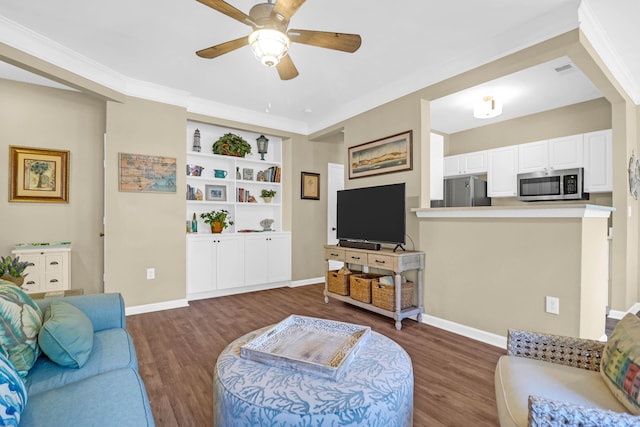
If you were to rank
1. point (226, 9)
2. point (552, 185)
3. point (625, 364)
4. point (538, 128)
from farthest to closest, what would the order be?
point (538, 128) → point (552, 185) → point (226, 9) → point (625, 364)

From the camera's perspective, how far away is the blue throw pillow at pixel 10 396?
916mm

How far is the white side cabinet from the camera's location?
3.18 meters

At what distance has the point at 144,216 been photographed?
3664 mm

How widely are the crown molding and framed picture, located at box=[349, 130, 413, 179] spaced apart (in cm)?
155

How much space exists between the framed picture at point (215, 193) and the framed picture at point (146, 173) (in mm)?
697

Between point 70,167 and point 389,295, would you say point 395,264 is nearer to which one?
point 389,295

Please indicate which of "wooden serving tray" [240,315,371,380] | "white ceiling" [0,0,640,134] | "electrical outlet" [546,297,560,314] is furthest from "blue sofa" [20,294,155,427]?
"electrical outlet" [546,297,560,314]

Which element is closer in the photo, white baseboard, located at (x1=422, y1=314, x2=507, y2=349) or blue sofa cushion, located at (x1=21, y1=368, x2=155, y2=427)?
blue sofa cushion, located at (x1=21, y1=368, x2=155, y2=427)

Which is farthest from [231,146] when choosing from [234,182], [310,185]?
[310,185]

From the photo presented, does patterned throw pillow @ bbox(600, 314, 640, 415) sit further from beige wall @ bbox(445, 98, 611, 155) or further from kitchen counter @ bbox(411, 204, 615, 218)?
beige wall @ bbox(445, 98, 611, 155)

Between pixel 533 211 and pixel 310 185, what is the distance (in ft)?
10.7

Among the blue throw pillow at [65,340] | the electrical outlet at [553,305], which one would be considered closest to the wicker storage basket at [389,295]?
the electrical outlet at [553,305]

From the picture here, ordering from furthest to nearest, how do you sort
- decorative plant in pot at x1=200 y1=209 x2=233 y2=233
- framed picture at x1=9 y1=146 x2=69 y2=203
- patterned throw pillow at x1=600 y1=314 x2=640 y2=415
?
decorative plant in pot at x1=200 y1=209 x2=233 y2=233, framed picture at x1=9 y1=146 x2=69 y2=203, patterned throw pillow at x1=600 y1=314 x2=640 y2=415

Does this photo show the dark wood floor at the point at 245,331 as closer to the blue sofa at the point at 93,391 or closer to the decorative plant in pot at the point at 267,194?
the blue sofa at the point at 93,391
